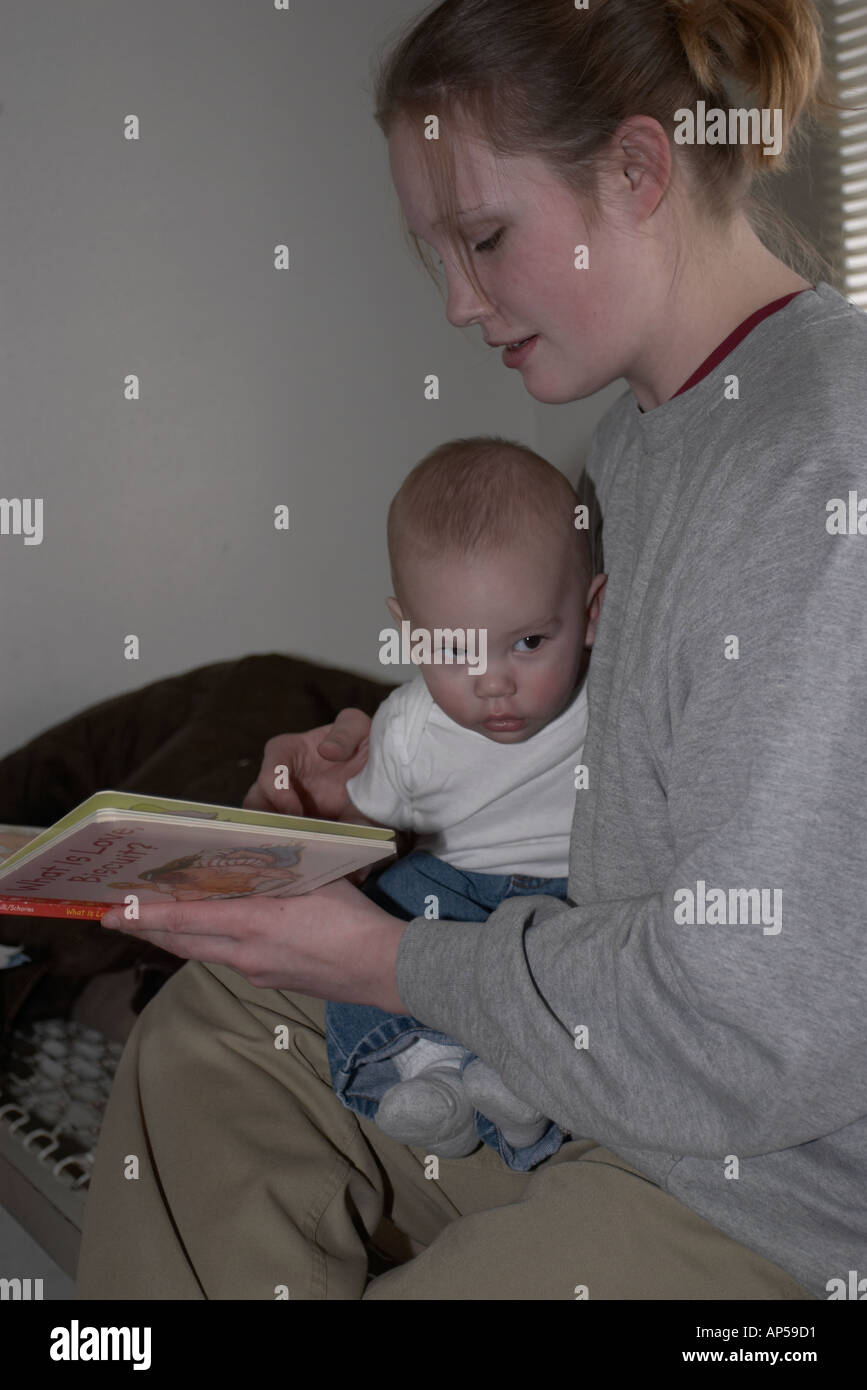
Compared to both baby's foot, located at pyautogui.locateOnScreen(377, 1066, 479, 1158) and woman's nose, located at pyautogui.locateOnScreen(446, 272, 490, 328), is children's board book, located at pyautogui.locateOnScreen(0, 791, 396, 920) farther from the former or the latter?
woman's nose, located at pyautogui.locateOnScreen(446, 272, 490, 328)

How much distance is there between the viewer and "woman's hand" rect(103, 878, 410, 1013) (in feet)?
3.58

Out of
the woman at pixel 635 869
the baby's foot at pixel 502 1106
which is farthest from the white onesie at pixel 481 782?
the baby's foot at pixel 502 1106

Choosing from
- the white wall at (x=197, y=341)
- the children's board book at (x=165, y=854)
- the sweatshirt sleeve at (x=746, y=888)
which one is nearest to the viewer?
the sweatshirt sleeve at (x=746, y=888)

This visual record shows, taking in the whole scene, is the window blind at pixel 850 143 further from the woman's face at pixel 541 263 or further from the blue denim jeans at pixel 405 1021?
the blue denim jeans at pixel 405 1021

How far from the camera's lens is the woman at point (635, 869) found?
31.8 inches

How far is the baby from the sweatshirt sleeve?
180mm

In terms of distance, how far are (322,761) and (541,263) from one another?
27.3 inches

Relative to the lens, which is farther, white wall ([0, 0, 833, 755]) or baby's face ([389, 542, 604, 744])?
white wall ([0, 0, 833, 755])

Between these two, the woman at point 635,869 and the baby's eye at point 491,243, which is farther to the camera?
the baby's eye at point 491,243

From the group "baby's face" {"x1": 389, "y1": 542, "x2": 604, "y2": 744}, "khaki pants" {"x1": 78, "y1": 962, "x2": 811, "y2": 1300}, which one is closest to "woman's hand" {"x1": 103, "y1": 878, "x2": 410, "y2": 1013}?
"khaki pants" {"x1": 78, "y1": 962, "x2": 811, "y2": 1300}

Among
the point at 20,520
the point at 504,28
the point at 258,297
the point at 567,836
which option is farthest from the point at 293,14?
the point at 567,836

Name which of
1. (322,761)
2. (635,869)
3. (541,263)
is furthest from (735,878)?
(322,761)

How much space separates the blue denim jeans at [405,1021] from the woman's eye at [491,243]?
61 cm

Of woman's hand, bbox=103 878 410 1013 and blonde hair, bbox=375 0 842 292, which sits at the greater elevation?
blonde hair, bbox=375 0 842 292
